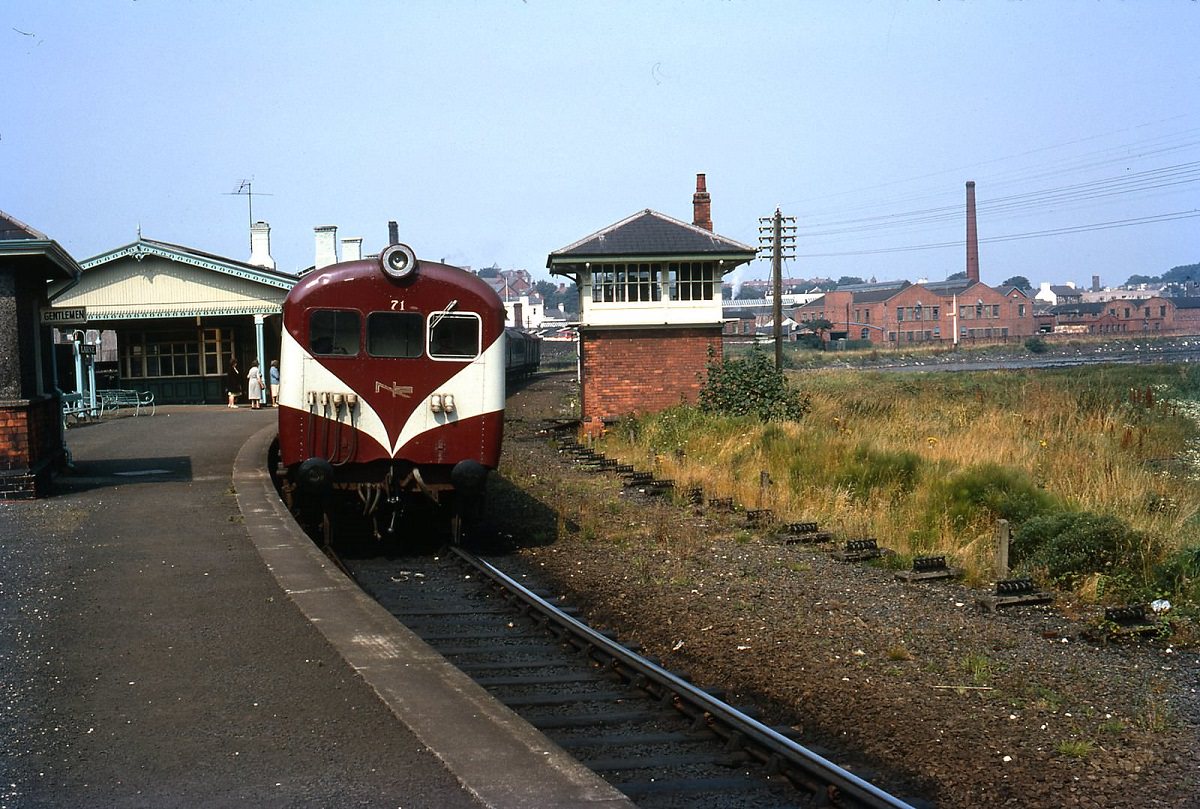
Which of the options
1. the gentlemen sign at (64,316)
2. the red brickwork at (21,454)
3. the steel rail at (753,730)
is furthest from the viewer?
the gentlemen sign at (64,316)

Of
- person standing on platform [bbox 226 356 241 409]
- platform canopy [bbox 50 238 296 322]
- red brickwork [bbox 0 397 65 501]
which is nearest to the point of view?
red brickwork [bbox 0 397 65 501]

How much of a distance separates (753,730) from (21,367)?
10.6 metres

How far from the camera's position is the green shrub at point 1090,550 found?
384 inches

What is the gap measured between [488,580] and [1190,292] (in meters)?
111

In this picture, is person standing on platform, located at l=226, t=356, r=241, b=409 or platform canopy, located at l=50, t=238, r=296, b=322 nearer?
platform canopy, located at l=50, t=238, r=296, b=322

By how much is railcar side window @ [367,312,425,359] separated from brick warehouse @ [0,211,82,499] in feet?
14.6

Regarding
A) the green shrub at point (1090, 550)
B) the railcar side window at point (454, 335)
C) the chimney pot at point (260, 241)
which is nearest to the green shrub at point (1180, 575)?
the green shrub at point (1090, 550)

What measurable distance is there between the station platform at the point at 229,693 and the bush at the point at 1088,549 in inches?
237

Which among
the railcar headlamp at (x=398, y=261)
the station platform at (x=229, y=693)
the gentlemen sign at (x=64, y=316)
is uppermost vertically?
the railcar headlamp at (x=398, y=261)

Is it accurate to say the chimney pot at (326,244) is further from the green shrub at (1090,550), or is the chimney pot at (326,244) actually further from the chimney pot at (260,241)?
the green shrub at (1090,550)

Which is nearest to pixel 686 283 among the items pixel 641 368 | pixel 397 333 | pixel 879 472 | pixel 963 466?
pixel 641 368

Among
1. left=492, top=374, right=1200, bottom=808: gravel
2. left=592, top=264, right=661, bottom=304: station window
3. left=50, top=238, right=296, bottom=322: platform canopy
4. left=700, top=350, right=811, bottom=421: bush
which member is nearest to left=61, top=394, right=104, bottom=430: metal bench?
left=50, top=238, right=296, bottom=322: platform canopy

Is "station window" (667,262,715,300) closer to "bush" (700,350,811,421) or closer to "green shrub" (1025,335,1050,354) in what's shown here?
"bush" (700,350,811,421)

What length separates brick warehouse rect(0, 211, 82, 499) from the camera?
12516 millimetres
